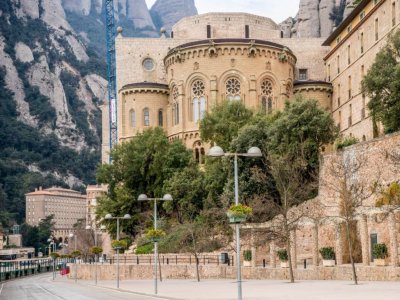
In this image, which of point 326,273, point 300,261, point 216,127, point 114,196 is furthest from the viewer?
point 114,196

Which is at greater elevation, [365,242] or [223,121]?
[223,121]

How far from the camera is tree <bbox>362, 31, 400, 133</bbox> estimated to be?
161 ft

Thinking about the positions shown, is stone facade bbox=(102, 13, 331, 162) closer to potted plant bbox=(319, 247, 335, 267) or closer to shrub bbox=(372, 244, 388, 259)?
potted plant bbox=(319, 247, 335, 267)

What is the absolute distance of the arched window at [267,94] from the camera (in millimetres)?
80750

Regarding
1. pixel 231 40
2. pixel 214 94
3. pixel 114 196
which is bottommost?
pixel 114 196

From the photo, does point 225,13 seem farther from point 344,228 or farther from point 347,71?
point 344,228

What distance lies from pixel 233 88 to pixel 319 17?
40335 mm

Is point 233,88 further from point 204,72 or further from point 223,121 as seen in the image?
point 223,121

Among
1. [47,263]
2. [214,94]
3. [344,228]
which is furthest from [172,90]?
[47,263]

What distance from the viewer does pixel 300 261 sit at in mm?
49812

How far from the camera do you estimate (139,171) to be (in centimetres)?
7812

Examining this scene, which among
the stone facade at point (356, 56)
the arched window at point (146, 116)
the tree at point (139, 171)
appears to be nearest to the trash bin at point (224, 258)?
the stone facade at point (356, 56)

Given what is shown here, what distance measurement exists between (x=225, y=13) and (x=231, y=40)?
43.1ft

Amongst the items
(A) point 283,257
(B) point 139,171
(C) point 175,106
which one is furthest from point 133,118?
(A) point 283,257
